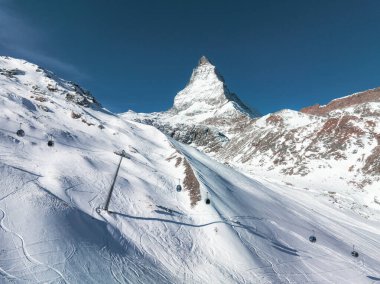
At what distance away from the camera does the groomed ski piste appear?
15.4m

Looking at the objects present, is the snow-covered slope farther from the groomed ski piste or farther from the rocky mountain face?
the groomed ski piste

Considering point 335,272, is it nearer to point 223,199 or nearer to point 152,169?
point 223,199

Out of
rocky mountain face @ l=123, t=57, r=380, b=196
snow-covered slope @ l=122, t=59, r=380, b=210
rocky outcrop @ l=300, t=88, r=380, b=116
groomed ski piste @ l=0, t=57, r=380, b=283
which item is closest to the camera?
groomed ski piste @ l=0, t=57, r=380, b=283

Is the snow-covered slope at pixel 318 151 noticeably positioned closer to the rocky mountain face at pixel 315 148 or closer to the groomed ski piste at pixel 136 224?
Answer: the rocky mountain face at pixel 315 148

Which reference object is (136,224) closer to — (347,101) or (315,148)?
(315,148)

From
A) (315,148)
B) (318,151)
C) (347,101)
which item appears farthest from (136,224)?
(347,101)

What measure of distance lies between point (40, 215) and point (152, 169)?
15.0m

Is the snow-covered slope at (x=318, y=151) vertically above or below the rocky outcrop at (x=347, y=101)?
below

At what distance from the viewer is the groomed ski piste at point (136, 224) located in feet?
50.5

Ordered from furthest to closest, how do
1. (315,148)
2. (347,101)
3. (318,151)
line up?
1. (347,101)
2. (315,148)
3. (318,151)

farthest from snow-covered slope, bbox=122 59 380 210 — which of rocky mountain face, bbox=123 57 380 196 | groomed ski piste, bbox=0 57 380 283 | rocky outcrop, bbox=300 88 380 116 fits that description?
rocky outcrop, bbox=300 88 380 116

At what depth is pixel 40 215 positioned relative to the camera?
16906 mm

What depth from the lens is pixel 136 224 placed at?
20.6 m

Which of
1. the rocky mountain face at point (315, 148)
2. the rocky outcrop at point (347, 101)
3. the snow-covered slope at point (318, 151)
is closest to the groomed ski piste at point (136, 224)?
the snow-covered slope at point (318, 151)
